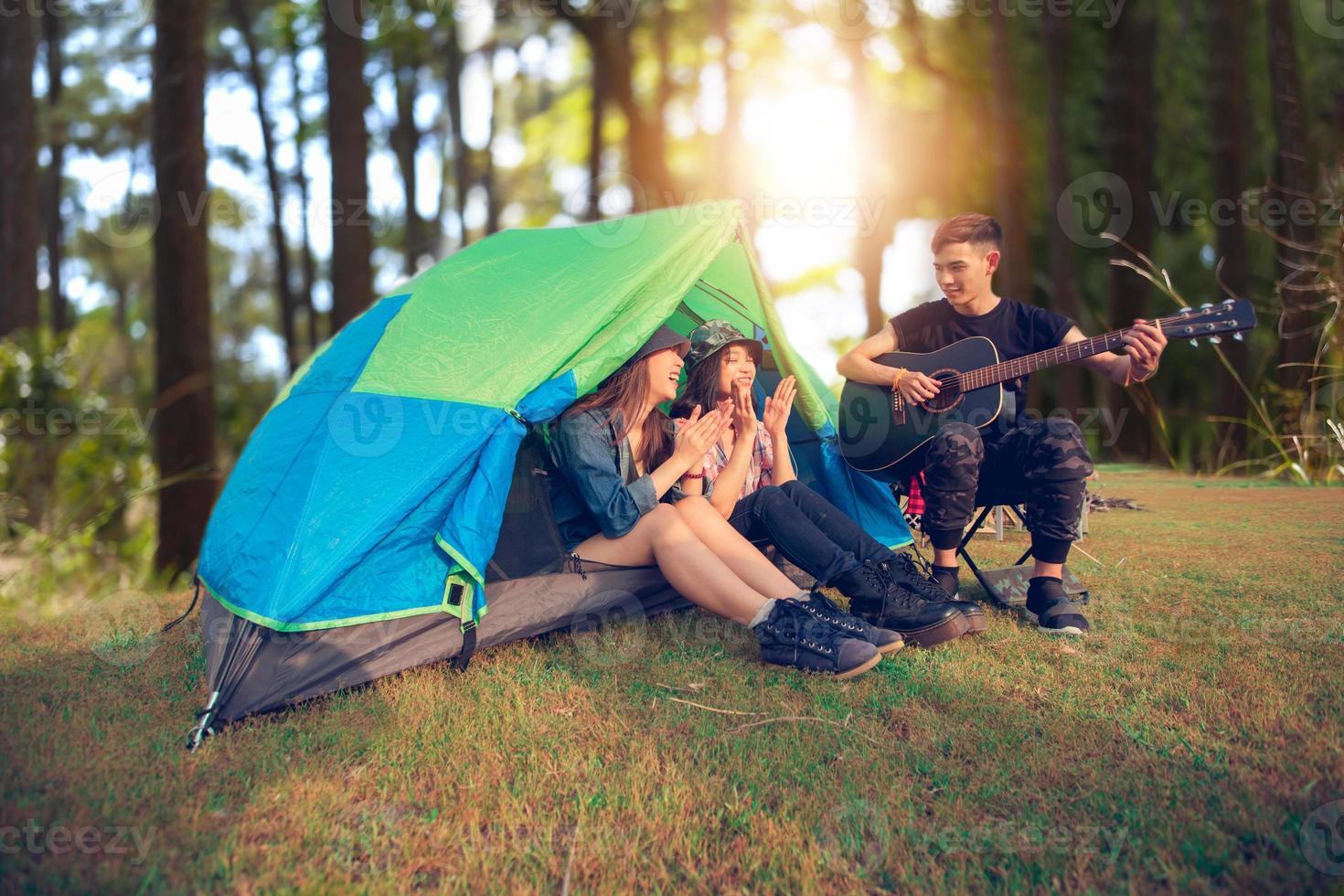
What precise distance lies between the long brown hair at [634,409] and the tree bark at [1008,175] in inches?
227

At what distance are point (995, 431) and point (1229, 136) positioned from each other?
4695 mm

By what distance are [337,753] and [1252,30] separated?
11.9 m

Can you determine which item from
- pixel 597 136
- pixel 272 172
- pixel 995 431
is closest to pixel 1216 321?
pixel 995 431

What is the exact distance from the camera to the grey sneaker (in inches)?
123

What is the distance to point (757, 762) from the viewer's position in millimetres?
2557

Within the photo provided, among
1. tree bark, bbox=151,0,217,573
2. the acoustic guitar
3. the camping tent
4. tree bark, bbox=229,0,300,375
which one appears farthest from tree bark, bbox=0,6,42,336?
the acoustic guitar

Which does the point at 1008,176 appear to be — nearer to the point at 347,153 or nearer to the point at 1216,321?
the point at 347,153

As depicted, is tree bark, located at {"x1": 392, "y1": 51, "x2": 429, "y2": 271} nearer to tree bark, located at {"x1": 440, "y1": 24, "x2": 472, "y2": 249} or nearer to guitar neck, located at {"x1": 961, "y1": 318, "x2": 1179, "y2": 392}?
tree bark, located at {"x1": 440, "y1": 24, "x2": 472, "y2": 249}

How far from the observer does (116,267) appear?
24719mm

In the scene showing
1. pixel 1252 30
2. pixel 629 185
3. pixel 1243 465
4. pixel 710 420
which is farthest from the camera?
pixel 629 185

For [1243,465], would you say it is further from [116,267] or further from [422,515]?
[116,267]

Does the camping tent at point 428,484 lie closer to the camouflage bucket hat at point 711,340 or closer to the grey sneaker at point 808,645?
the camouflage bucket hat at point 711,340

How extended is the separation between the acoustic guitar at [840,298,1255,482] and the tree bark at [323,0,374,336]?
15.4ft

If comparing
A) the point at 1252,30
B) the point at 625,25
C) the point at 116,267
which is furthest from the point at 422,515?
the point at 116,267
